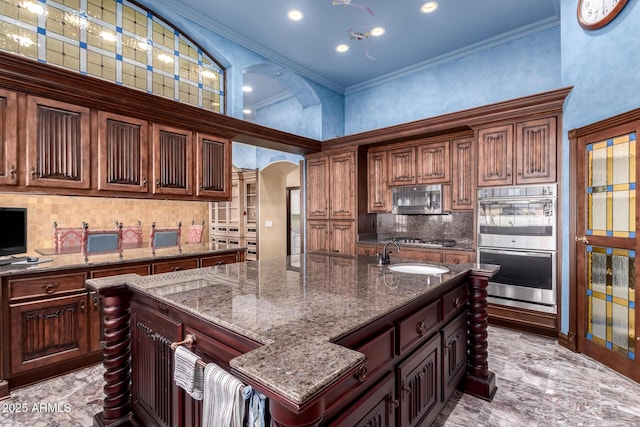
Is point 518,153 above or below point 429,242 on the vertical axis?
above

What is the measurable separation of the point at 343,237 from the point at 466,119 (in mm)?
2457

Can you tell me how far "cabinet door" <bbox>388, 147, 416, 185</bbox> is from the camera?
4637mm

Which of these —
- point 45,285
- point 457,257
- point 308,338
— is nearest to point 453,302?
point 308,338

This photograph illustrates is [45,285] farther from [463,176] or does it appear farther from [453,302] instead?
[463,176]

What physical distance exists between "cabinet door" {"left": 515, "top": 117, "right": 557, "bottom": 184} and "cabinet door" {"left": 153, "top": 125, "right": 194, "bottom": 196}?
383 centimetres

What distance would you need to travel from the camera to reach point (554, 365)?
274 centimetres

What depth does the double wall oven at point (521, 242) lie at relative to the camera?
3320 mm

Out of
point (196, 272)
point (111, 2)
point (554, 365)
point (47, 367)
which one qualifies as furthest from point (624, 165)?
point (111, 2)

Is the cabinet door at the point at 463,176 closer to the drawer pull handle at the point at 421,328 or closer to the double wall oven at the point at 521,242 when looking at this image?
the double wall oven at the point at 521,242

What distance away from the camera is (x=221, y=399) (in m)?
1.00

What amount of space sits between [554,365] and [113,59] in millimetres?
5381

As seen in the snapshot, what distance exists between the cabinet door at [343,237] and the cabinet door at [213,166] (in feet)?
6.19

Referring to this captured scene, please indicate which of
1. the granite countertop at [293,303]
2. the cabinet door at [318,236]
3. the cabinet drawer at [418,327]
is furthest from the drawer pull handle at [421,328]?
the cabinet door at [318,236]

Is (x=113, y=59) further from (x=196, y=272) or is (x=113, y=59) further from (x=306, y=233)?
(x=306, y=233)
